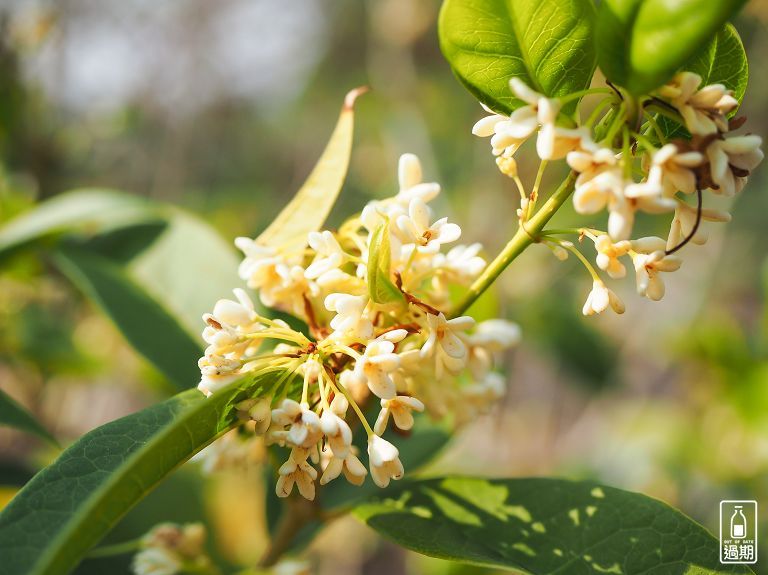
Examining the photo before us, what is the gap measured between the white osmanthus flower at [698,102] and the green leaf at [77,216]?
3.64 ft

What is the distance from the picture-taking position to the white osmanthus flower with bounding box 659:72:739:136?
2.13ft

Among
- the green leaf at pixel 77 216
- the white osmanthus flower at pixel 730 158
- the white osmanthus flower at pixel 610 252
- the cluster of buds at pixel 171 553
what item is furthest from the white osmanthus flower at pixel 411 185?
the green leaf at pixel 77 216

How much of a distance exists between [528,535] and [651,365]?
5499 millimetres

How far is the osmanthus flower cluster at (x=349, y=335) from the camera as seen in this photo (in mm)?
734

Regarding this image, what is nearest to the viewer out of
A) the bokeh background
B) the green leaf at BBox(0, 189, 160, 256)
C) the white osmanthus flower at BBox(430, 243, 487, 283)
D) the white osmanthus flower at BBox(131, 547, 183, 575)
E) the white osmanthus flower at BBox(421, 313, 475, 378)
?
the white osmanthus flower at BBox(421, 313, 475, 378)

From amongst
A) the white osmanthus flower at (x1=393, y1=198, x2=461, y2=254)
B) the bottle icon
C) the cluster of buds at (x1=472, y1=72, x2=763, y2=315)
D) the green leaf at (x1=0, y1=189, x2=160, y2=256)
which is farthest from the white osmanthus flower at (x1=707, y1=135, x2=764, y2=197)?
the green leaf at (x1=0, y1=189, x2=160, y2=256)

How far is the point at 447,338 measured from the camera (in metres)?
Answer: 0.78

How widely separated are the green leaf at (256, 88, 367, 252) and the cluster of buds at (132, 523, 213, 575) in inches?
20.0

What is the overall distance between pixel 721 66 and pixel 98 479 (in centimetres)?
80

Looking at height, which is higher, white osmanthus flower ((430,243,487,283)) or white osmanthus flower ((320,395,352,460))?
white osmanthus flower ((430,243,487,283))

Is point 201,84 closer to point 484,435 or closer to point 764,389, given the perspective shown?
point 484,435

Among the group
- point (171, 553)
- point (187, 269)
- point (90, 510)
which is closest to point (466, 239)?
point (187, 269)

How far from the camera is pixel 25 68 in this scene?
7.38ft

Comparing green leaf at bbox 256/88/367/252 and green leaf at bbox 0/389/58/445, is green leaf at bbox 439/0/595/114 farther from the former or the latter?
green leaf at bbox 0/389/58/445
